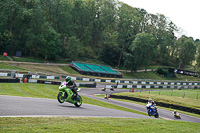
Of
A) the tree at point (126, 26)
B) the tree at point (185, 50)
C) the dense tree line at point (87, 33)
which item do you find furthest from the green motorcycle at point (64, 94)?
the tree at point (185, 50)

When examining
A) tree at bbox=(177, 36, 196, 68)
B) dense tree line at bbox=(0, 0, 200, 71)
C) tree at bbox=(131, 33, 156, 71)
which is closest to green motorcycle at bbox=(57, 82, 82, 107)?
dense tree line at bbox=(0, 0, 200, 71)

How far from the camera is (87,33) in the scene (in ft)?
311

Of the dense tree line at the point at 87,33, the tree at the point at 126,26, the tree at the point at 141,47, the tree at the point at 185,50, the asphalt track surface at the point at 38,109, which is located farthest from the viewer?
the tree at the point at 185,50

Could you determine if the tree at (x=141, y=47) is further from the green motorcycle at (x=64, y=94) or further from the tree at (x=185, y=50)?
the green motorcycle at (x=64, y=94)

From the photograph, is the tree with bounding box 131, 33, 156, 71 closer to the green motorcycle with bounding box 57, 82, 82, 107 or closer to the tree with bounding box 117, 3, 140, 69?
the tree with bounding box 117, 3, 140, 69

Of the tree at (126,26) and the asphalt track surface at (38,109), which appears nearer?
the asphalt track surface at (38,109)

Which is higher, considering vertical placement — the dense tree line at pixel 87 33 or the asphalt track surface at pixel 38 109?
the dense tree line at pixel 87 33

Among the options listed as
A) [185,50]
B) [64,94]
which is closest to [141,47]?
[185,50]

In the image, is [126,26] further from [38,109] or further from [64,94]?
[38,109]

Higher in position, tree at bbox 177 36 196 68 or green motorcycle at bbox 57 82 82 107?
tree at bbox 177 36 196 68

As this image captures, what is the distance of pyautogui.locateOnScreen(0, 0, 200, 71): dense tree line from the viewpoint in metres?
69.4

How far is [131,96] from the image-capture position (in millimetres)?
37031

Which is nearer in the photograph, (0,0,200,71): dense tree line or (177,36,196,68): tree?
(0,0,200,71): dense tree line

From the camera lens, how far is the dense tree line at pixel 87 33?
228 feet
